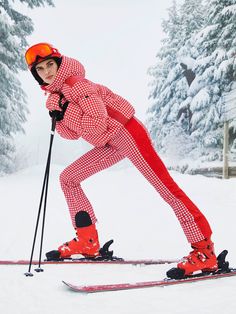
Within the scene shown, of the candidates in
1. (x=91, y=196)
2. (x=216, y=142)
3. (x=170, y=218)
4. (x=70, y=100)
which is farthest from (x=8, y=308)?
(x=216, y=142)

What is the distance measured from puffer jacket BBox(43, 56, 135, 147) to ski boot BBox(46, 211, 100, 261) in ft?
2.57

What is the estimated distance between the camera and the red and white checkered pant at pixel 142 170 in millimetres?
3084

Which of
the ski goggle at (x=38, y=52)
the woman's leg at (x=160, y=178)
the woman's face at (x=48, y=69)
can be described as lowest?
the woman's leg at (x=160, y=178)

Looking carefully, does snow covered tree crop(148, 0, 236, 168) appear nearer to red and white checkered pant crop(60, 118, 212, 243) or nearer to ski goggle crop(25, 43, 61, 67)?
red and white checkered pant crop(60, 118, 212, 243)

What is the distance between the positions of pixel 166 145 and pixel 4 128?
10.2 metres

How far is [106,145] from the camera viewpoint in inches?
140

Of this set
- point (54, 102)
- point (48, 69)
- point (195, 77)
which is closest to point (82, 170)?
point (54, 102)

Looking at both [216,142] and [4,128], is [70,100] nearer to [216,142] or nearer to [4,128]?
[4,128]

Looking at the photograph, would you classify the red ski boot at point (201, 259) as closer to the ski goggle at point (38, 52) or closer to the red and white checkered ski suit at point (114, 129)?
the red and white checkered ski suit at point (114, 129)

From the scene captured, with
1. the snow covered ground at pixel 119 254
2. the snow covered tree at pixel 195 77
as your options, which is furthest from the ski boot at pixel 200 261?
the snow covered tree at pixel 195 77

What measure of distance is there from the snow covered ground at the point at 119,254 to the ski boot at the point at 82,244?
24 cm

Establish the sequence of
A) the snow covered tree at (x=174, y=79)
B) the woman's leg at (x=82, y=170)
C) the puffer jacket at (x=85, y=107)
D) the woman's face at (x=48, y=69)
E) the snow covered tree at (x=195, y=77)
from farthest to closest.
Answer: the snow covered tree at (x=174, y=79) → the snow covered tree at (x=195, y=77) → the woman's leg at (x=82, y=170) → the woman's face at (x=48, y=69) → the puffer jacket at (x=85, y=107)

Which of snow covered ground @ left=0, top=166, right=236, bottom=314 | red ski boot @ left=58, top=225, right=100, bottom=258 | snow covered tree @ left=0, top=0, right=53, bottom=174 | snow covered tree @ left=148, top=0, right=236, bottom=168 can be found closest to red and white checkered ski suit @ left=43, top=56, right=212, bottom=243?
snow covered ground @ left=0, top=166, right=236, bottom=314

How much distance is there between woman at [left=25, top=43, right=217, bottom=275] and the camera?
3.06 m
